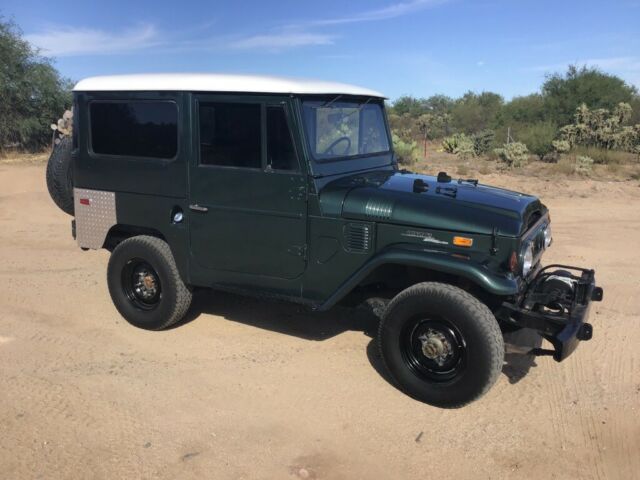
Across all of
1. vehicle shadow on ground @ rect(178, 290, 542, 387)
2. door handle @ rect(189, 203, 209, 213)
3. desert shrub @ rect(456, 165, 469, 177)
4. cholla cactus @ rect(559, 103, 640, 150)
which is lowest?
vehicle shadow on ground @ rect(178, 290, 542, 387)

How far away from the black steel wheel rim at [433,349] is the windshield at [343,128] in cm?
140

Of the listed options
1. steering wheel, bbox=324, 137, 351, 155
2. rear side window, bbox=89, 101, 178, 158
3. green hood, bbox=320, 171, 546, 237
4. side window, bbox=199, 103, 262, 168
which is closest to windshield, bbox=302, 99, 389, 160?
steering wheel, bbox=324, 137, 351, 155

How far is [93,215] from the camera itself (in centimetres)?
521

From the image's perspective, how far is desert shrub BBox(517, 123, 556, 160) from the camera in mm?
20484

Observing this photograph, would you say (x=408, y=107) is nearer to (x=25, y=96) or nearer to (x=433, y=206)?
(x=25, y=96)

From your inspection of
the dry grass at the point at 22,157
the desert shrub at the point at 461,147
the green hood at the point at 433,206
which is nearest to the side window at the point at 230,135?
the green hood at the point at 433,206

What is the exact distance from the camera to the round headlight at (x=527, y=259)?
376 centimetres

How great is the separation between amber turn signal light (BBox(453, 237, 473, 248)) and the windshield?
1.17m

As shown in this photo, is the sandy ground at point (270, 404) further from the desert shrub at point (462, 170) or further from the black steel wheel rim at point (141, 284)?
the desert shrub at point (462, 170)

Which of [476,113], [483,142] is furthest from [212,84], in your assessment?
[476,113]

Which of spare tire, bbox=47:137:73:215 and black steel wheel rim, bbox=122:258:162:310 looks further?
spare tire, bbox=47:137:73:215

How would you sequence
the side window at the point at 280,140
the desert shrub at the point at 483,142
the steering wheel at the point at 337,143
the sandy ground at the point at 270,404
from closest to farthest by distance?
the sandy ground at the point at 270,404 < the side window at the point at 280,140 < the steering wheel at the point at 337,143 < the desert shrub at the point at 483,142

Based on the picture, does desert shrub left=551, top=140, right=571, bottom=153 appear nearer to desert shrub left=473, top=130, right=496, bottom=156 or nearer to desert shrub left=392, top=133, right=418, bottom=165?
desert shrub left=473, top=130, right=496, bottom=156

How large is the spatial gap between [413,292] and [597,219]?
7.42 metres
